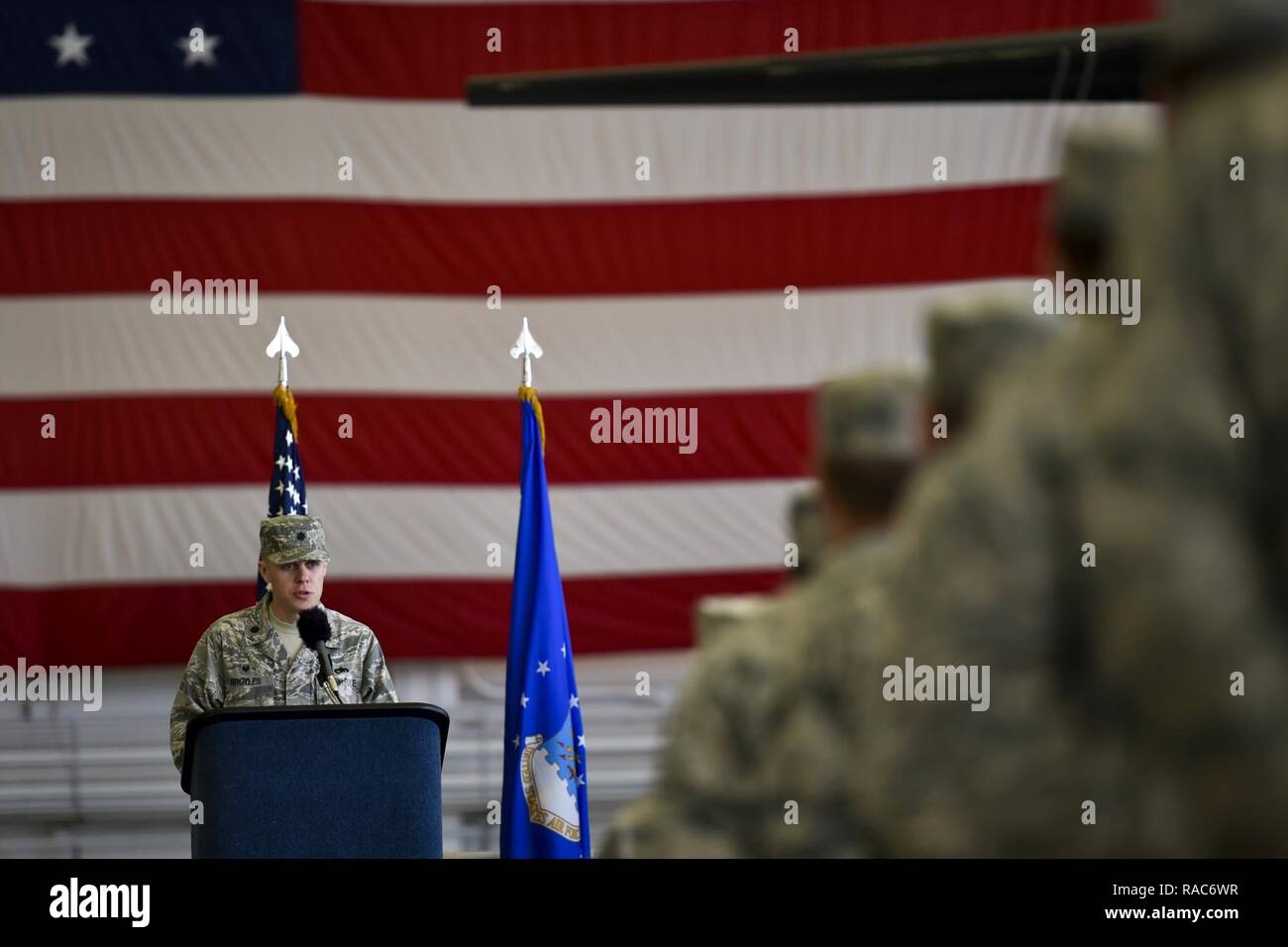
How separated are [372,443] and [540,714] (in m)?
1.19

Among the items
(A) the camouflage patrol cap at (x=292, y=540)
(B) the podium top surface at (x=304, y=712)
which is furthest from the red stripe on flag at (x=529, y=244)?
(B) the podium top surface at (x=304, y=712)

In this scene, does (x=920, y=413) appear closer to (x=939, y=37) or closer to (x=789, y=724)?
(x=789, y=724)

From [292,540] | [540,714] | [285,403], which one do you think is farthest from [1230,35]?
[285,403]

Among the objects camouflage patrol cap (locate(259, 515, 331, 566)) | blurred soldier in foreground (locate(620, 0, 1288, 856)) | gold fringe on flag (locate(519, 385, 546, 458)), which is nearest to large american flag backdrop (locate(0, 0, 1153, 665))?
gold fringe on flag (locate(519, 385, 546, 458))

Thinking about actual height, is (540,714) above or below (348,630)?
below

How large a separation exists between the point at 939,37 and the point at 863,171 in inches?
17.4

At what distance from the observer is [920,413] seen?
144cm

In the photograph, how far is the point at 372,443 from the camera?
16.2 feet

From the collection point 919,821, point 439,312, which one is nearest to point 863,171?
point 439,312

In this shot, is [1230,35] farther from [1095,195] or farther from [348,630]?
[348,630]

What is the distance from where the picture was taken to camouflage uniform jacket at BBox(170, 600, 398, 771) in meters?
3.76

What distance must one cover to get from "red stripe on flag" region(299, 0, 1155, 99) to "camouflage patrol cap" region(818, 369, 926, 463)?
3868 millimetres

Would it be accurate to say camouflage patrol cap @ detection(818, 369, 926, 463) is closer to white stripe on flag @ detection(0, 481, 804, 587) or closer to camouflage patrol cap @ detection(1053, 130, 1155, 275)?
camouflage patrol cap @ detection(1053, 130, 1155, 275)

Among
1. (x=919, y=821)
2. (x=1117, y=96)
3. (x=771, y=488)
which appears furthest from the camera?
(x=771, y=488)
